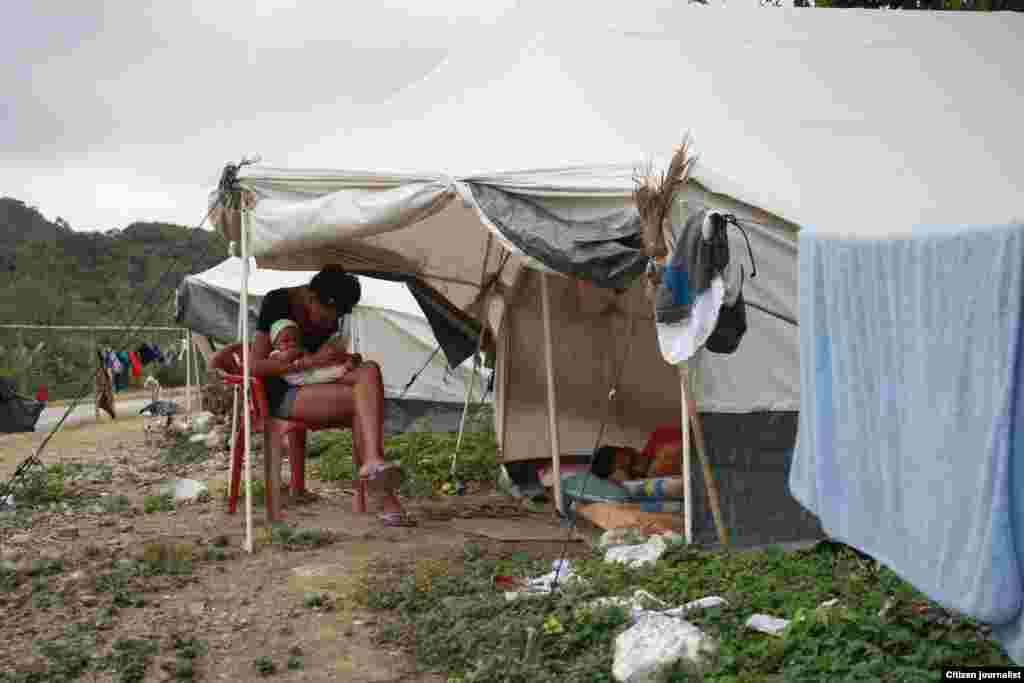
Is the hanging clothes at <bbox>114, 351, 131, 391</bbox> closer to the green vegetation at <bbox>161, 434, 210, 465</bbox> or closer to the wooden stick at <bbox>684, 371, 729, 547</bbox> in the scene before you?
the green vegetation at <bbox>161, 434, 210, 465</bbox>

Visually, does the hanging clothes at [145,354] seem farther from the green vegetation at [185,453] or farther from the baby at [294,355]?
the baby at [294,355]

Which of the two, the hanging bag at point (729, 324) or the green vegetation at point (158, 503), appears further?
the green vegetation at point (158, 503)

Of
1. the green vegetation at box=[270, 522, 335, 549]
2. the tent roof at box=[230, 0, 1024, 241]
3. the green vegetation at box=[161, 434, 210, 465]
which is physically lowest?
the green vegetation at box=[161, 434, 210, 465]

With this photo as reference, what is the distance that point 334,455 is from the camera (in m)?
10.1

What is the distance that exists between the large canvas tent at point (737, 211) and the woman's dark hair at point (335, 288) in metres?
0.19

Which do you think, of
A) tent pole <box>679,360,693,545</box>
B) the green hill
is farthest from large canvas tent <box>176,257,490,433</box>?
the green hill

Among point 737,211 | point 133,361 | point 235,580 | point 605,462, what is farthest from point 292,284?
point 737,211

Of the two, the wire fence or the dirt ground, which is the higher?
the wire fence

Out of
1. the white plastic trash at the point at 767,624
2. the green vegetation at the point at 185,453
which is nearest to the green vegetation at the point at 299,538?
the white plastic trash at the point at 767,624

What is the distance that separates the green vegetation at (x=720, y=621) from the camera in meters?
3.59

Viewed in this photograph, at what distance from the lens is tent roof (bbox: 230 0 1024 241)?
6723mm

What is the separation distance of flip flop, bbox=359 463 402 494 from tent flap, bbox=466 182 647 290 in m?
1.66

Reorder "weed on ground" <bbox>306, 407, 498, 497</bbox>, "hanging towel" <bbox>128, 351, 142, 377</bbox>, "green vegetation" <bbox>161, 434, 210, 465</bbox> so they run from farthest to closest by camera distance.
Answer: "hanging towel" <bbox>128, 351, 142, 377</bbox>
"green vegetation" <bbox>161, 434, 210, 465</bbox>
"weed on ground" <bbox>306, 407, 498, 497</bbox>

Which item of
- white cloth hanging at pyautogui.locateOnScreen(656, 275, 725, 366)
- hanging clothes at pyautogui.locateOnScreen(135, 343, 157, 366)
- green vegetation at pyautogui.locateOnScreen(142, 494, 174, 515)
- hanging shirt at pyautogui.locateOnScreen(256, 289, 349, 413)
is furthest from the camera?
hanging clothes at pyautogui.locateOnScreen(135, 343, 157, 366)
